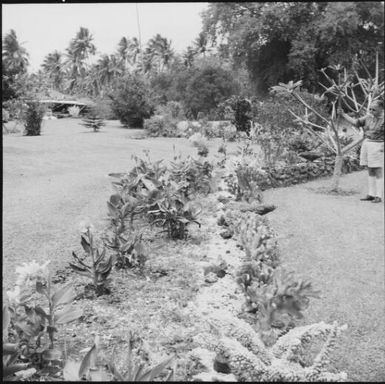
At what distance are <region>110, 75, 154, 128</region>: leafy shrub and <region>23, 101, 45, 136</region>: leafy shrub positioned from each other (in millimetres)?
9482

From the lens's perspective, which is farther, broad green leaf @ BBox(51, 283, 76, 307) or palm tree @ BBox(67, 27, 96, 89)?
palm tree @ BBox(67, 27, 96, 89)

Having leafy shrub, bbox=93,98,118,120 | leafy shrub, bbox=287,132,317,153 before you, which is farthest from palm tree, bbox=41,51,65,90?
leafy shrub, bbox=287,132,317,153

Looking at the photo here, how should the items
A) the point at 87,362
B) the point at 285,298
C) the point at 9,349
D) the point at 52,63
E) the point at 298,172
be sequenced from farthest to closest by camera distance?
the point at 298,172, the point at 52,63, the point at 285,298, the point at 9,349, the point at 87,362

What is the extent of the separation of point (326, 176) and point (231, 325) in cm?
814

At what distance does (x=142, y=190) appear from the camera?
510 cm

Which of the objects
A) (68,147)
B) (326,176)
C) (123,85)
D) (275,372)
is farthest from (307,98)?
(123,85)

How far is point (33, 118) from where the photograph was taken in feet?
28.0

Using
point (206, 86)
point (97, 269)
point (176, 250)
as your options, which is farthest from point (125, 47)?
point (206, 86)

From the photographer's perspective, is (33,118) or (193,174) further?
(33,118)

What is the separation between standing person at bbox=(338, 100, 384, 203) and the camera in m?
7.33

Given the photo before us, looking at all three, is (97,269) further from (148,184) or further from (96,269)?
(148,184)

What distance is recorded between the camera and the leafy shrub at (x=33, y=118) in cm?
829

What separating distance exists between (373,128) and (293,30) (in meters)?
2.76

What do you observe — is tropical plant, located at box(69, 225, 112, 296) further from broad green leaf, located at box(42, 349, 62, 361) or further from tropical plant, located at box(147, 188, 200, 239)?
tropical plant, located at box(147, 188, 200, 239)
